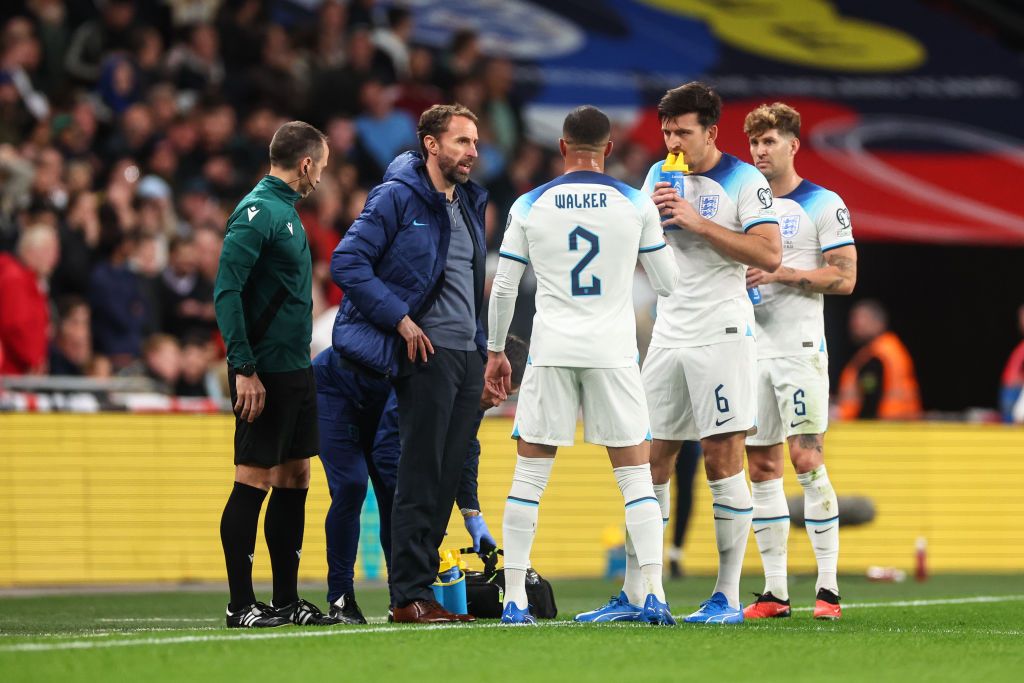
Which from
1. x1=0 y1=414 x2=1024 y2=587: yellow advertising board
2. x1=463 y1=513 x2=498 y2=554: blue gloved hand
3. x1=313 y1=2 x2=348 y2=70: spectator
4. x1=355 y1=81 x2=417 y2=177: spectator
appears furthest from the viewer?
x1=313 y1=2 x2=348 y2=70: spectator

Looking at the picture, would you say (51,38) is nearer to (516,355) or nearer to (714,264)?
(516,355)

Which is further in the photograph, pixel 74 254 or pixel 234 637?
pixel 74 254

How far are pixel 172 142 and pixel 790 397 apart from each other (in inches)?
354

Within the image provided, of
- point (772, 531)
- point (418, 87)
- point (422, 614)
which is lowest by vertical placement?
point (422, 614)

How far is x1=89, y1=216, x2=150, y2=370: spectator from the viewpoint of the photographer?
14.0m

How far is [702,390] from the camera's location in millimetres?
8305

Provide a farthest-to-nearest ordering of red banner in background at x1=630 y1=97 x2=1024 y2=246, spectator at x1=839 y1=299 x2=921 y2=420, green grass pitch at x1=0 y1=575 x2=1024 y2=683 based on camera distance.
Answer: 1. red banner in background at x1=630 y1=97 x2=1024 y2=246
2. spectator at x1=839 y1=299 x2=921 y2=420
3. green grass pitch at x1=0 y1=575 x2=1024 y2=683

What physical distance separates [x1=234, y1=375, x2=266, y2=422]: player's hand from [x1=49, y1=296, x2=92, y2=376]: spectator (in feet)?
20.8

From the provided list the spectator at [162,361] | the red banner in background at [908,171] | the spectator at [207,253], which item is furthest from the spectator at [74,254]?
the red banner in background at [908,171]

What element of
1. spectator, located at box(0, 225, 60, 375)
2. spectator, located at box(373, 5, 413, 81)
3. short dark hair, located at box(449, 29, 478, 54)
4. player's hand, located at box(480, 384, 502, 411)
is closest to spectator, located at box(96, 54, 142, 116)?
spectator, located at box(0, 225, 60, 375)

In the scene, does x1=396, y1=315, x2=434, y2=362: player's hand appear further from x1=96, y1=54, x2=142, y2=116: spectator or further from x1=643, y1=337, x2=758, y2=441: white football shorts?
x1=96, y1=54, x2=142, y2=116: spectator

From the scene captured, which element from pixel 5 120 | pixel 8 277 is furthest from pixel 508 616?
pixel 5 120

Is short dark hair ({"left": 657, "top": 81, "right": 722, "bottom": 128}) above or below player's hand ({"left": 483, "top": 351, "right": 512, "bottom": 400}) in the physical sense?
above

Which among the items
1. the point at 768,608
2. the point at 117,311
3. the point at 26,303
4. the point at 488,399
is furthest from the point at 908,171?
the point at 488,399
